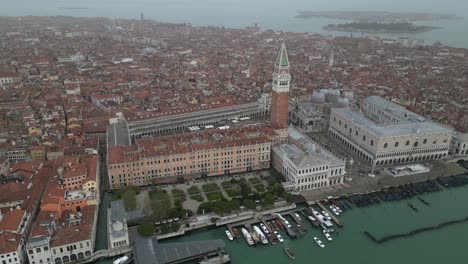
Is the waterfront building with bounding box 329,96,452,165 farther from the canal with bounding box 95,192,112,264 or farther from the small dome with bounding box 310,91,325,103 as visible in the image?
the canal with bounding box 95,192,112,264

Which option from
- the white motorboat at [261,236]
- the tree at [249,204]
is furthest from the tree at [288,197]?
the white motorboat at [261,236]

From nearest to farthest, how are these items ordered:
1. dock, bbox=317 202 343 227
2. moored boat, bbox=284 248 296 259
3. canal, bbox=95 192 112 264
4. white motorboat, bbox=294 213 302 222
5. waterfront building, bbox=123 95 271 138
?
moored boat, bbox=284 248 296 259, canal, bbox=95 192 112 264, dock, bbox=317 202 343 227, white motorboat, bbox=294 213 302 222, waterfront building, bbox=123 95 271 138

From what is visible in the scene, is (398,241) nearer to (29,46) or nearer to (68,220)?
(68,220)

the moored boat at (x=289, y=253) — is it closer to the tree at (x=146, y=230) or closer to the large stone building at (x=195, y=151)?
the tree at (x=146, y=230)

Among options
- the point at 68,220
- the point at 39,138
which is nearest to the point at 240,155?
A: the point at 68,220

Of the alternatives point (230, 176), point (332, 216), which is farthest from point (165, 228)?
point (332, 216)

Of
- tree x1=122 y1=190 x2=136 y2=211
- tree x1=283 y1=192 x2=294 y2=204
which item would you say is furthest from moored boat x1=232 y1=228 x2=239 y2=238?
tree x1=122 y1=190 x2=136 y2=211
